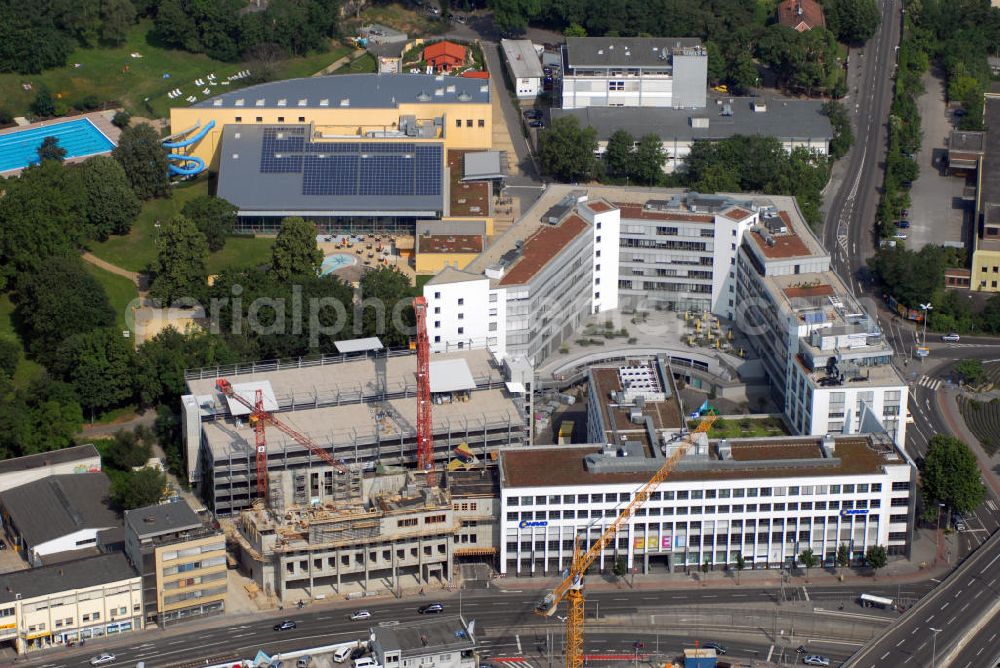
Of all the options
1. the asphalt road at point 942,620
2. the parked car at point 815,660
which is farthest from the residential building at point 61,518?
the asphalt road at point 942,620

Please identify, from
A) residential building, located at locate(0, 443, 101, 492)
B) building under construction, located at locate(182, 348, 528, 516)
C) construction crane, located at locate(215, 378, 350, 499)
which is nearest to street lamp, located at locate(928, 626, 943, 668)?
building under construction, located at locate(182, 348, 528, 516)

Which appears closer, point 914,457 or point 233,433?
point 233,433

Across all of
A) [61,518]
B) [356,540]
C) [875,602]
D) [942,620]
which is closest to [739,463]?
[875,602]

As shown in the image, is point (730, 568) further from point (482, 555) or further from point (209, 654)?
point (209, 654)

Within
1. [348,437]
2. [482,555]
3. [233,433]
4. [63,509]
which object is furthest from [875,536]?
[63,509]

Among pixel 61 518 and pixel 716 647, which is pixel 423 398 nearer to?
pixel 61 518

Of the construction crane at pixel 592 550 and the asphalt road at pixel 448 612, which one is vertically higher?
the construction crane at pixel 592 550

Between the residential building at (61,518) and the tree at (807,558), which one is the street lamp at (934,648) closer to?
the tree at (807,558)
